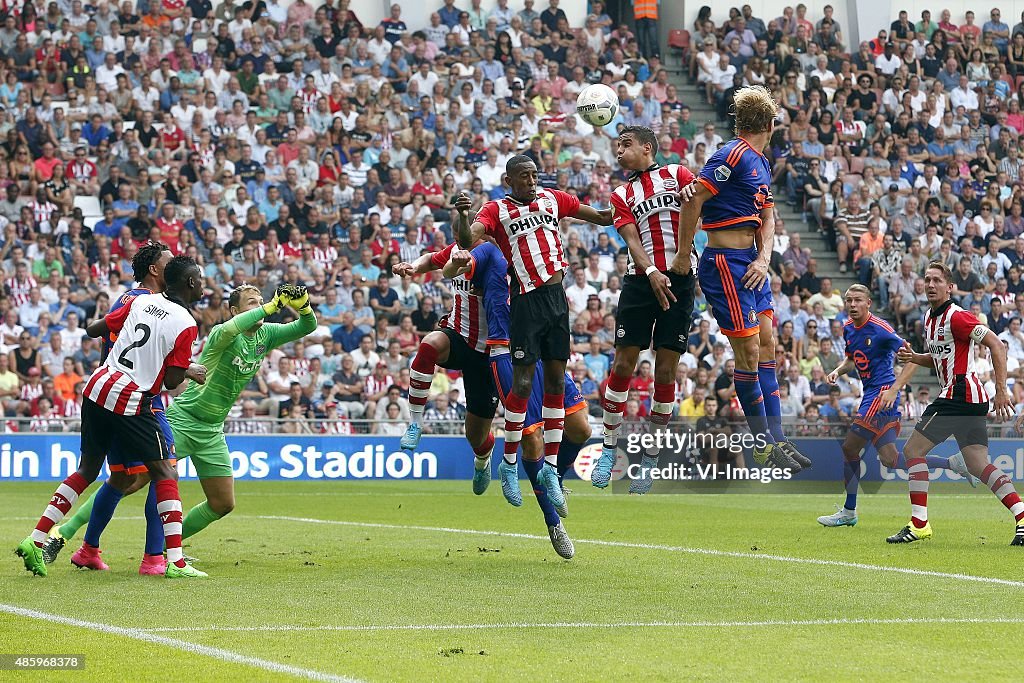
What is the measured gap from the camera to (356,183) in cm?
2523

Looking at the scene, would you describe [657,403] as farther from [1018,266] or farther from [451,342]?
[1018,266]

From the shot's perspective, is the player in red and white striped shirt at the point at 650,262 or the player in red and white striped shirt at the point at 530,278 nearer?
the player in red and white striped shirt at the point at 530,278

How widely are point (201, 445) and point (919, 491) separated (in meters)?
6.57

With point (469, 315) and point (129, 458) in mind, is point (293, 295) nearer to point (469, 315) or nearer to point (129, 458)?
point (129, 458)

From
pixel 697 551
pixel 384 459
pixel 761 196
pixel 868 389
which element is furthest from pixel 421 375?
pixel 384 459

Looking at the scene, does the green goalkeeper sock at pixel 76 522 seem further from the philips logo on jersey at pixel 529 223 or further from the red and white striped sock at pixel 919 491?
the red and white striped sock at pixel 919 491

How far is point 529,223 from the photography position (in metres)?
11.1

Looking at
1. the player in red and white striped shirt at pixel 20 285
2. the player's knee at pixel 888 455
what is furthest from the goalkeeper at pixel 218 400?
the player in red and white striped shirt at pixel 20 285

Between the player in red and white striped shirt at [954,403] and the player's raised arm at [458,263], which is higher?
the player's raised arm at [458,263]

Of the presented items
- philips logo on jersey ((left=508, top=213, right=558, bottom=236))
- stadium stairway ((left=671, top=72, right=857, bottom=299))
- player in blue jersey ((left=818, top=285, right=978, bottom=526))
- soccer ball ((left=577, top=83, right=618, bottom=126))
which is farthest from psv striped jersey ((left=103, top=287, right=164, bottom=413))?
stadium stairway ((left=671, top=72, right=857, bottom=299))

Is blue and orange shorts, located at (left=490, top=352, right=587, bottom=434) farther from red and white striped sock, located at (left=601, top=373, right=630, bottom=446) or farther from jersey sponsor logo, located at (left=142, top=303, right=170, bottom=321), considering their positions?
jersey sponsor logo, located at (left=142, top=303, right=170, bottom=321)

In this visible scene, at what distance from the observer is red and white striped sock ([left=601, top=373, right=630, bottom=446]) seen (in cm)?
1184

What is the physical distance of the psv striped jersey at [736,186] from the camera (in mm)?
10625

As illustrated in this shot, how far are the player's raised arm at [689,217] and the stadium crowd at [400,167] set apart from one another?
10.9 meters
